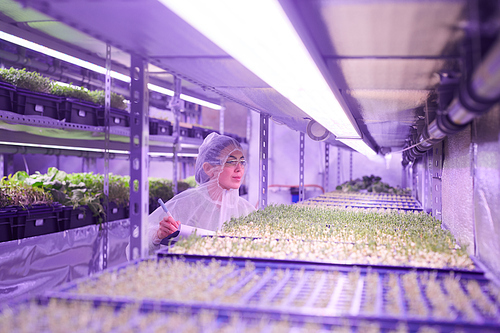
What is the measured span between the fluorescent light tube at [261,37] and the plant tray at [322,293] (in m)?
0.77

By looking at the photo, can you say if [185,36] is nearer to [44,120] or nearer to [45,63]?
[44,120]

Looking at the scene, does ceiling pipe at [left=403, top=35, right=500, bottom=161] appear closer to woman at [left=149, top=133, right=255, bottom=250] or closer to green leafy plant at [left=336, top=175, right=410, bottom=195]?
woman at [left=149, top=133, right=255, bottom=250]

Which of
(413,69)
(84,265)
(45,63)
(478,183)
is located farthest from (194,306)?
(45,63)

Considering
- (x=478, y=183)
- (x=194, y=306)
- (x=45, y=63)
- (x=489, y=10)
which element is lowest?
(x=194, y=306)

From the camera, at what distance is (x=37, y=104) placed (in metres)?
2.83

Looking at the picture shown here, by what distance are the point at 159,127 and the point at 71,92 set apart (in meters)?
1.36

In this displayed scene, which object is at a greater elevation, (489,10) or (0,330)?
(489,10)

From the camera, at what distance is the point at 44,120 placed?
2844 millimetres

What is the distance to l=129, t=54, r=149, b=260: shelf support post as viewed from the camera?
156 cm

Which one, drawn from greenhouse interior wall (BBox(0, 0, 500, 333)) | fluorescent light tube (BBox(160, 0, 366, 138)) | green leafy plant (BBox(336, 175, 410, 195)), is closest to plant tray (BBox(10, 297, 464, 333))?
greenhouse interior wall (BBox(0, 0, 500, 333))

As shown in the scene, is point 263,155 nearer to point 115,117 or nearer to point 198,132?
point 115,117

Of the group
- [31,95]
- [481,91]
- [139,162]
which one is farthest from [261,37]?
[31,95]

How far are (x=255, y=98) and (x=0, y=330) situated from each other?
1900 millimetres

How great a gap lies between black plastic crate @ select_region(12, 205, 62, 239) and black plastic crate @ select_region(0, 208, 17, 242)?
0.09 feet
